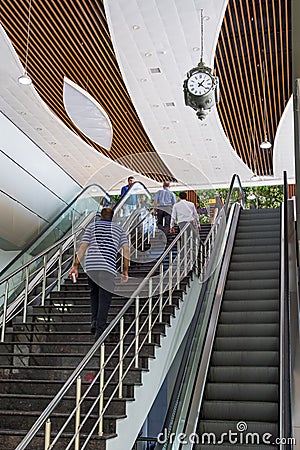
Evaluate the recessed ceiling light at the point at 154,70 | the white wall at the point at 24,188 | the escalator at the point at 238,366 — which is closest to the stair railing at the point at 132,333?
the escalator at the point at 238,366

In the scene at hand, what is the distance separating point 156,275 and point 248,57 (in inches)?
196

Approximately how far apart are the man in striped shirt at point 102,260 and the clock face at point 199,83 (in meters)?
4.52

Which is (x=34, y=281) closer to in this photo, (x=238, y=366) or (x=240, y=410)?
(x=238, y=366)

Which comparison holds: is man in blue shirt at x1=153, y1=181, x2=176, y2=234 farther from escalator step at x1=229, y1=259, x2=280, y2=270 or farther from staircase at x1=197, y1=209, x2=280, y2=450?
escalator step at x1=229, y1=259, x2=280, y2=270

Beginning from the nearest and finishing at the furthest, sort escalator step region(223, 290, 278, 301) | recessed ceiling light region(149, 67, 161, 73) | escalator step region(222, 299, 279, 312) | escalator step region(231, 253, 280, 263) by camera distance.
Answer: escalator step region(222, 299, 279, 312), escalator step region(223, 290, 278, 301), escalator step region(231, 253, 280, 263), recessed ceiling light region(149, 67, 161, 73)

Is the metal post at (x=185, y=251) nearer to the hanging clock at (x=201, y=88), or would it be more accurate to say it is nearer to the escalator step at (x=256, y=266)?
the escalator step at (x=256, y=266)

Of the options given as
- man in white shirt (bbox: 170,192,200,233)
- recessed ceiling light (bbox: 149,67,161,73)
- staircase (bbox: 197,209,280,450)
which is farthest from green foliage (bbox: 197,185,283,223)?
recessed ceiling light (bbox: 149,67,161,73)

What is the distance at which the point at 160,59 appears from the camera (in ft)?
34.6

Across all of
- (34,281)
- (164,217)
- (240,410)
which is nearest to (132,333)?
(240,410)

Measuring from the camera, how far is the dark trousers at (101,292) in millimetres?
5695

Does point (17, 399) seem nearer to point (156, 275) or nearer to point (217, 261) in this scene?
point (156, 275)

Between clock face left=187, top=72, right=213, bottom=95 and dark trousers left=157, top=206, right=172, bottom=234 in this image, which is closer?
dark trousers left=157, top=206, right=172, bottom=234

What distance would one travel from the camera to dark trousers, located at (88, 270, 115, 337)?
18.7 ft

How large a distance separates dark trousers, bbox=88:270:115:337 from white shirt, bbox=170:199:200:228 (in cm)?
153
